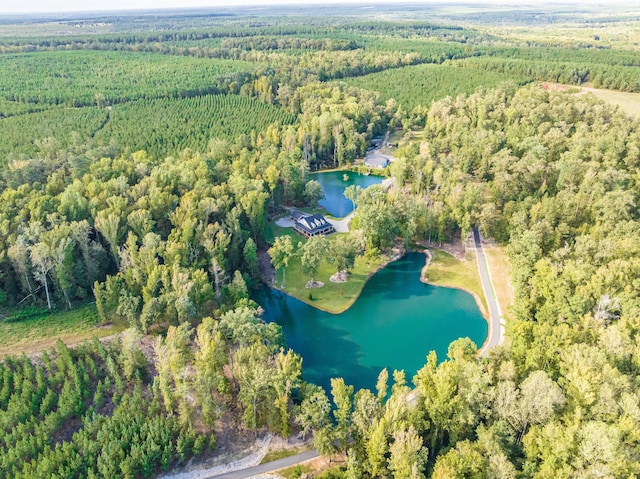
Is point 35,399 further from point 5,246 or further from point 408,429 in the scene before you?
point 408,429

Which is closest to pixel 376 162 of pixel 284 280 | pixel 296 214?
pixel 296 214

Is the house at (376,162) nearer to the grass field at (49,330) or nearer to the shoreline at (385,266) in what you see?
the shoreline at (385,266)

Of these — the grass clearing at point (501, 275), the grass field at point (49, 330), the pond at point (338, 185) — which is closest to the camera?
the grass field at point (49, 330)

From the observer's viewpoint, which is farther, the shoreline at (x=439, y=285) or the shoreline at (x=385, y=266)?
the shoreline at (x=385, y=266)

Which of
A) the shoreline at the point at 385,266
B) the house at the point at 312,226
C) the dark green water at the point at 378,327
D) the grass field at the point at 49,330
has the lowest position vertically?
the dark green water at the point at 378,327

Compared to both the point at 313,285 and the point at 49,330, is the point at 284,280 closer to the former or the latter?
the point at 313,285

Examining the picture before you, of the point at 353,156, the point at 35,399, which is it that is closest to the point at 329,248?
the point at 35,399

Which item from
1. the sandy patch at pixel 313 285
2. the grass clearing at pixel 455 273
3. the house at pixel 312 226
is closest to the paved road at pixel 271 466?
the sandy patch at pixel 313 285
